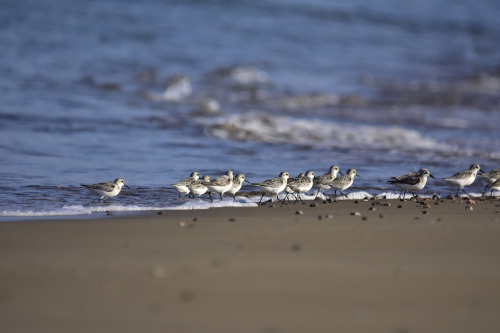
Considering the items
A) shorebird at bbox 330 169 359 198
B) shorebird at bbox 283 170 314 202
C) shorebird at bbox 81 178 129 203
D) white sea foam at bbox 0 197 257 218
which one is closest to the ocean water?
white sea foam at bbox 0 197 257 218

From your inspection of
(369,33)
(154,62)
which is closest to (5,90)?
(154,62)

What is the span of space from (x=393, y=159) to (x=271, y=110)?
21.8 feet

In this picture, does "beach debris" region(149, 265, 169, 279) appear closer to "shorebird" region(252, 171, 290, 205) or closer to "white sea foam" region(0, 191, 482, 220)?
"white sea foam" region(0, 191, 482, 220)

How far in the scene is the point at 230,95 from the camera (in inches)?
859

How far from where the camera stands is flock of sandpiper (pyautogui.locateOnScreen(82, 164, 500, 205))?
372 inches

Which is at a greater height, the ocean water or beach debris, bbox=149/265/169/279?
the ocean water

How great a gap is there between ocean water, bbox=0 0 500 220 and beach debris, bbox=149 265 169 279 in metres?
2.89

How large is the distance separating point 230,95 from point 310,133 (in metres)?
6.57

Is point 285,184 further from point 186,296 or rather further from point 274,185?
point 186,296

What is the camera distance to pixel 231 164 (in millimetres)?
12203

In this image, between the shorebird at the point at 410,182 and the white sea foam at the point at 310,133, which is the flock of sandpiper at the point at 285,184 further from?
the white sea foam at the point at 310,133

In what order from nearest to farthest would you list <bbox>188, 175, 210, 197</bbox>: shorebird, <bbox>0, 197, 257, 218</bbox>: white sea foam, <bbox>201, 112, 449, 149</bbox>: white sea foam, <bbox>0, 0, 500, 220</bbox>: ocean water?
<bbox>0, 197, 257, 218</bbox>: white sea foam < <bbox>188, 175, 210, 197</bbox>: shorebird < <bbox>0, 0, 500, 220</bbox>: ocean water < <bbox>201, 112, 449, 149</bbox>: white sea foam

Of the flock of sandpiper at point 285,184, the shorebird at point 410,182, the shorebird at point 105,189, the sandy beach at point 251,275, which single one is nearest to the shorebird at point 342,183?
the flock of sandpiper at point 285,184

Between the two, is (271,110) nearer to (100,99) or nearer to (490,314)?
(100,99)
